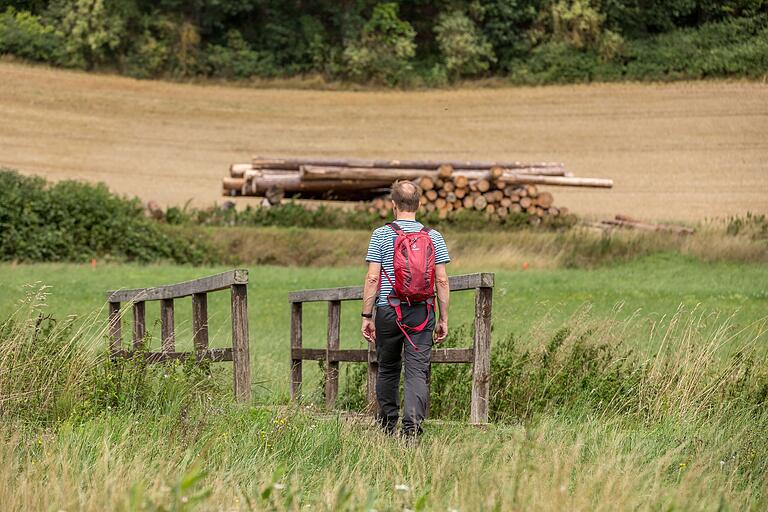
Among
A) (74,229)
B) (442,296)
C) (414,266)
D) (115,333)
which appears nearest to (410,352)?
(442,296)

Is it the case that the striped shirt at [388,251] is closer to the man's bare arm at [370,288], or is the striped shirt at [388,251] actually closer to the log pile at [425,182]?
the man's bare arm at [370,288]

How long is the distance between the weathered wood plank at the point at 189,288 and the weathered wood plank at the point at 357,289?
0.82 meters

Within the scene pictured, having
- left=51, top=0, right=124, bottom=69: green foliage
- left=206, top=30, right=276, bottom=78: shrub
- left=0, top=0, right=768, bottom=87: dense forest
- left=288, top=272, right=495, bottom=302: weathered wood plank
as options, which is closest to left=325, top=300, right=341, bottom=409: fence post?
left=288, top=272, right=495, bottom=302: weathered wood plank

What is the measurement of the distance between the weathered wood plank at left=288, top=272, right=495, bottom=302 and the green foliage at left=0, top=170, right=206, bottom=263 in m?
15.6

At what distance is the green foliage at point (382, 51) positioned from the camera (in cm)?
4631

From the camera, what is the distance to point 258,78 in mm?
47875

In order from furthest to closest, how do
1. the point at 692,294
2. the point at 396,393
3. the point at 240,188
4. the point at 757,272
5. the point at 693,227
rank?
the point at 240,188 < the point at 693,227 < the point at 757,272 < the point at 692,294 < the point at 396,393

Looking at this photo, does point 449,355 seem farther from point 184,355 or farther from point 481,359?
point 184,355

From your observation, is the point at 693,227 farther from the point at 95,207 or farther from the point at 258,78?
the point at 258,78

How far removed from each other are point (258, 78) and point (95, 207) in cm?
2309

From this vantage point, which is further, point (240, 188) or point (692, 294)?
point (240, 188)

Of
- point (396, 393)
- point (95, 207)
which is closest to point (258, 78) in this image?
point (95, 207)

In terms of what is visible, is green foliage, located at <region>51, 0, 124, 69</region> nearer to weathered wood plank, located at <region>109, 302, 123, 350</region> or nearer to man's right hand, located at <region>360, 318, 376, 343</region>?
weathered wood plank, located at <region>109, 302, 123, 350</region>

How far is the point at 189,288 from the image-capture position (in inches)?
382
